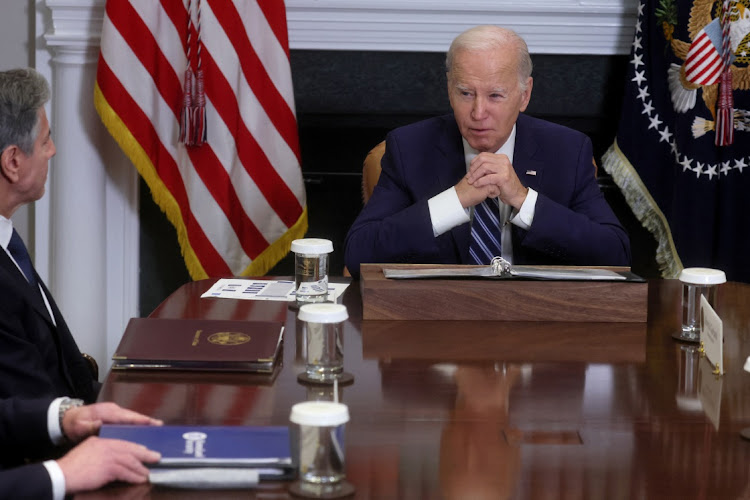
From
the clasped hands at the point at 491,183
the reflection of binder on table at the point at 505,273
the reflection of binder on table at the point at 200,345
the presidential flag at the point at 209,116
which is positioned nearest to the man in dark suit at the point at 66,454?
the reflection of binder on table at the point at 200,345

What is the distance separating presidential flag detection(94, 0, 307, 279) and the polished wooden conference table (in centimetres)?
160

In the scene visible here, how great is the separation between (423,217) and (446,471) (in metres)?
1.36

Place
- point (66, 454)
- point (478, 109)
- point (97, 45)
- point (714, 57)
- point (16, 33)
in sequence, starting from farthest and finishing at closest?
point (16, 33) < point (97, 45) < point (714, 57) < point (478, 109) < point (66, 454)

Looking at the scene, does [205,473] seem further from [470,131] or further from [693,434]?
[470,131]

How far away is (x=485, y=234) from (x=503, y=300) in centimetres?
58

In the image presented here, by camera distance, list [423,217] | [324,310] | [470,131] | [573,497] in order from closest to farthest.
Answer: [573,497] < [324,310] < [423,217] < [470,131]

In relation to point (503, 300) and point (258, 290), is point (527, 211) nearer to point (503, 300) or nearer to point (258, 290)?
point (503, 300)

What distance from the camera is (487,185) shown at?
2.56 meters

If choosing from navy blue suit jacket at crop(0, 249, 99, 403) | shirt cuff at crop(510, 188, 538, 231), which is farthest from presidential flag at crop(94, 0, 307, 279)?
navy blue suit jacket at crop(0, 249, 99, 403)

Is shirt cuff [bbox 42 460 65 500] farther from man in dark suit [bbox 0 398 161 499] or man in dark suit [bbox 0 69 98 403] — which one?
man in dark suit [bbox 0 69 98 403]

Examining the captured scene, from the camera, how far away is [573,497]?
118 centimetres

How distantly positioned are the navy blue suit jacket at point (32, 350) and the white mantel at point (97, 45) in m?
1.81

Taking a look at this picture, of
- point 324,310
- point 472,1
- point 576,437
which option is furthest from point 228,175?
point 576,437

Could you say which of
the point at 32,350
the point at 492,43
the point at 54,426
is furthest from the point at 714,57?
the point at 54,426
